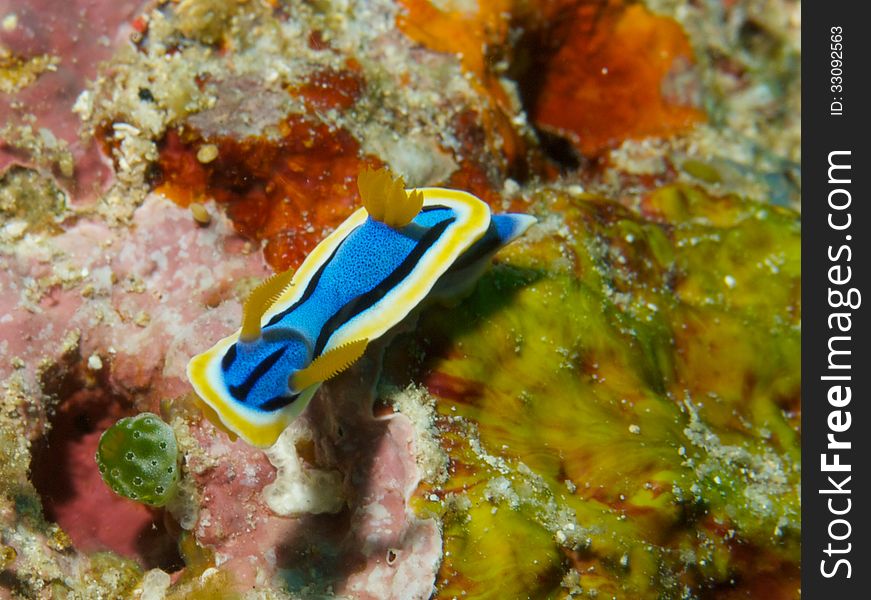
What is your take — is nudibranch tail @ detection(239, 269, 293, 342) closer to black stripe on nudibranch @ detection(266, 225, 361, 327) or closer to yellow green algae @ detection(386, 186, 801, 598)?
black stripe on nudibranch @ detection(266, 225, 361, 327)

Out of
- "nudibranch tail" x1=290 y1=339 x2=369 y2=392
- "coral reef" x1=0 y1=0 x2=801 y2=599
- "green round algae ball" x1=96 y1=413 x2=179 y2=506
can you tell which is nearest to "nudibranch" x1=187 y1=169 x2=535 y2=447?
"nudibranch tail" x1=290 y1=339 x2=369 y2=392

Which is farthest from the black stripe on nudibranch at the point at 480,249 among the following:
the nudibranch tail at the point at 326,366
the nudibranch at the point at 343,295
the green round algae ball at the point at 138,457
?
the green round algae ball at the point at 138,457

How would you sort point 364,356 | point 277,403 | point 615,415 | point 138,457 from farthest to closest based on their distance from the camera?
point 615,415 → point 364,356 → point 138,457 → point 277,403

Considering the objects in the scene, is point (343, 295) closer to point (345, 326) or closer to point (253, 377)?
point (345, 326)

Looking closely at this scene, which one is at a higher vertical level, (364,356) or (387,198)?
(387,198)

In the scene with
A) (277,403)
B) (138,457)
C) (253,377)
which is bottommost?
(138,457)

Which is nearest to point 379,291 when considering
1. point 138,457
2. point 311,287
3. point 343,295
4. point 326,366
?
point 343,295
